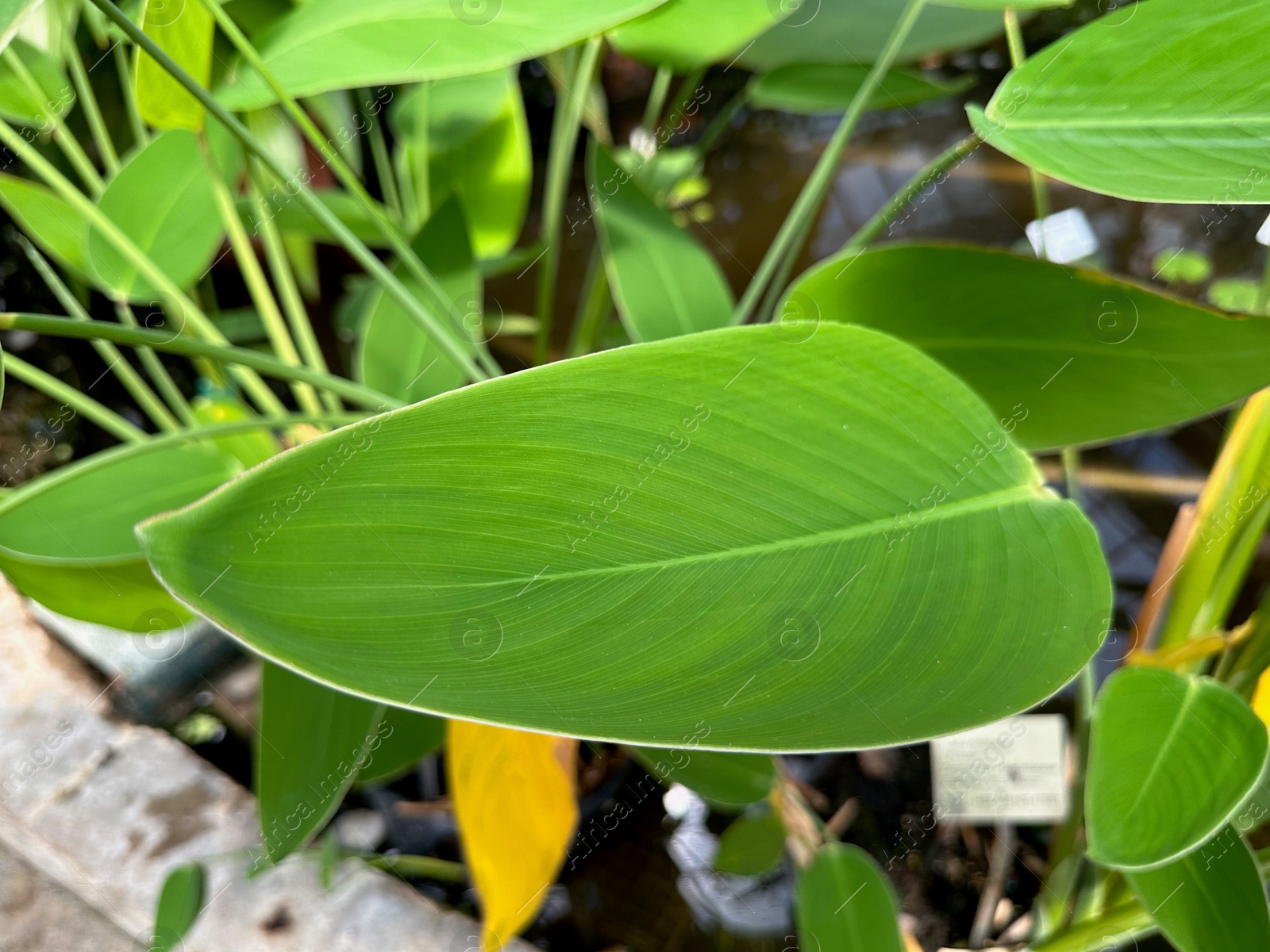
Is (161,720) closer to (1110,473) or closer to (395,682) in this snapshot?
(395,682)

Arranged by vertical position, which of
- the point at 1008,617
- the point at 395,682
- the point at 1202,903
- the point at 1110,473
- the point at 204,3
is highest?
the point at 204,3

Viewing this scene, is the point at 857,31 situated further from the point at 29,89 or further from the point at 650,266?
the point at 29,89

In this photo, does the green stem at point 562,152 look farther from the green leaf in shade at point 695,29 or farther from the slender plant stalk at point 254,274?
the slender plant stalk at point 254,274

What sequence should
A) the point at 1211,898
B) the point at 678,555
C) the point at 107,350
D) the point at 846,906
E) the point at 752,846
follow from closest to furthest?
the point at 678,555, the point at 1211,898, the point at 846,906, the point at 752,846, the point at 107,350

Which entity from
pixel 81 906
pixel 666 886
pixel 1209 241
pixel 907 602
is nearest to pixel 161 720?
pixel 81 906

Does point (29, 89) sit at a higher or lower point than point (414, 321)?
higher

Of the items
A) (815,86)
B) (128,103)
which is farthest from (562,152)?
(128,103)

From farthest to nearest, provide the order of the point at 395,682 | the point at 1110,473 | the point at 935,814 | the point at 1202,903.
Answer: the point at 1110,473 → the point at 935,814 → the point at 1202,903 → the point at 395,682
